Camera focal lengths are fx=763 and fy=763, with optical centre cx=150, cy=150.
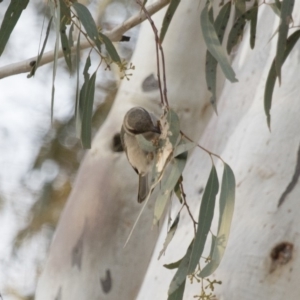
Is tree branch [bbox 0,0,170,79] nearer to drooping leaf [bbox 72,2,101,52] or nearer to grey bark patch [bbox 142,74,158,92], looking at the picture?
drooping leaf [bbox 72,2,101,52]

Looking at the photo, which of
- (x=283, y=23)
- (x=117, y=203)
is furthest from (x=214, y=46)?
(x=117, y=203)

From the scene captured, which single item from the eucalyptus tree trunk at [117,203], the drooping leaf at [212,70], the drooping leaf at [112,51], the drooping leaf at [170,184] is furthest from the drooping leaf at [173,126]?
the eucalyptus tree trunk at [117,203]

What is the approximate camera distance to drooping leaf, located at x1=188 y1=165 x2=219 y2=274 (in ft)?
3.52

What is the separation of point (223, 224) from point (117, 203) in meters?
0.71

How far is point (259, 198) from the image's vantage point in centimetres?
133

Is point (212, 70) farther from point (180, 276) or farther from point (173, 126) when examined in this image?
point (180, 276)

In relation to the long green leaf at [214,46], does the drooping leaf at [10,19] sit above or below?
below

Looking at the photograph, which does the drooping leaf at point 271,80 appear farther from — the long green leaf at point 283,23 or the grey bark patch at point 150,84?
the grey bark patch at point 150,84

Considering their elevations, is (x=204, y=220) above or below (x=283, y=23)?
below

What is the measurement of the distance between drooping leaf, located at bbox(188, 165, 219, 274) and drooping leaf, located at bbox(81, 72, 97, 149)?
8.7 inches

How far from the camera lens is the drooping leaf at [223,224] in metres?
1.05

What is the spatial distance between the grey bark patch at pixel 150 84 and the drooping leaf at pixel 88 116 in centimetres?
59

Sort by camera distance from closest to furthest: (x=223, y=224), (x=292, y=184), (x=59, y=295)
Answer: (x=223, y=224)
(x=292, y=184)
(x=59, y=295)

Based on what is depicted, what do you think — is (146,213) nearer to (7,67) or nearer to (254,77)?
(254,77)
